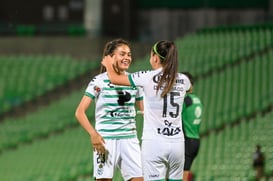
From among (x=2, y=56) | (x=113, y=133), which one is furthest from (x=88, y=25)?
(x=113, y=133)

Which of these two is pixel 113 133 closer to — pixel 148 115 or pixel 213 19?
pixel 148 115

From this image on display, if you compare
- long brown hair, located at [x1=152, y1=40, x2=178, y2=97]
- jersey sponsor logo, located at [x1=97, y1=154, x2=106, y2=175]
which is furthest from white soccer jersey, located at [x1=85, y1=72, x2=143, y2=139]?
long brown hair, located at [x1=152, y1=40, x2=178, y2=97]

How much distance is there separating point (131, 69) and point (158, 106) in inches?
586

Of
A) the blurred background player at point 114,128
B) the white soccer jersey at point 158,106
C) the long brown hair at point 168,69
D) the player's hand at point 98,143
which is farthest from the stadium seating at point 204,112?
the long brown hair at point 168,69

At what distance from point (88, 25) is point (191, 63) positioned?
562cm

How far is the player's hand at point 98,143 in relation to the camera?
21.7ft

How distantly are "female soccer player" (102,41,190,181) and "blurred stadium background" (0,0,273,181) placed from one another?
178 inches

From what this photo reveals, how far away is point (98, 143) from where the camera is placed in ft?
21.9

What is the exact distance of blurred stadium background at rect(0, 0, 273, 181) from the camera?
14641mm

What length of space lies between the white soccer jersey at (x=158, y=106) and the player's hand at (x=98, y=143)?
1.50ft

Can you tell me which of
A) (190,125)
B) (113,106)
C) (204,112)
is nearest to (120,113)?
(113,106)

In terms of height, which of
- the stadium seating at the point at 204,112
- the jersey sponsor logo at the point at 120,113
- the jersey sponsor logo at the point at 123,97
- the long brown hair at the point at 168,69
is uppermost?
the long brown hair at the point at 168,69

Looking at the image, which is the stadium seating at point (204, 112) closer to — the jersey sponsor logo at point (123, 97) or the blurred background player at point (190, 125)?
the blurred background player at point (190, 125)

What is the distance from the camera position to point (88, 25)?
25922 millimetres
